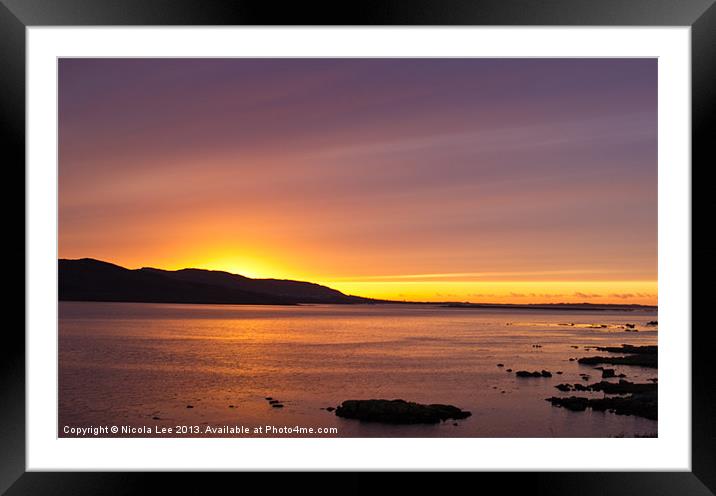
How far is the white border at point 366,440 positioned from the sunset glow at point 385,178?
2823 centimetres

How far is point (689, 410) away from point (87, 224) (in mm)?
40699

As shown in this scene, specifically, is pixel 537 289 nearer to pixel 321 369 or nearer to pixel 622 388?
pixel 321 369

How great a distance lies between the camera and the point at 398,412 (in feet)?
38.0

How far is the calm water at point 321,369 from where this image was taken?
14.2 meters

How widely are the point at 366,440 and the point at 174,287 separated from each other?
130 feet

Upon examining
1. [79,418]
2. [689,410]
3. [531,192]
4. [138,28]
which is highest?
[531,192]

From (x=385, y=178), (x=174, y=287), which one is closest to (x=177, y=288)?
(x=174, y=287)

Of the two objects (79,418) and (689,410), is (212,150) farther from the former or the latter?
(689,410)

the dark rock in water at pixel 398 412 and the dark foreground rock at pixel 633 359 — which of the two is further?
the dark foreground rock at pixel 633 359

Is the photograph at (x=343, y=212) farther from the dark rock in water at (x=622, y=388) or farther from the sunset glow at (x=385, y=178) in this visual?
the dark rock in water at (x=622, y=388)

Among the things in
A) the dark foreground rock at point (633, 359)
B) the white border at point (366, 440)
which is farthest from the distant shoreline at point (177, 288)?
the white border at point (366, 440)

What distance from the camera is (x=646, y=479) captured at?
1.87 m

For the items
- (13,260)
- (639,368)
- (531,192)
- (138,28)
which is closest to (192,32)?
(138,28)

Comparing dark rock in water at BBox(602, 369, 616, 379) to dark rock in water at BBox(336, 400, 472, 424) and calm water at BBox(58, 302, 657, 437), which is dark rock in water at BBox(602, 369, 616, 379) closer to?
calm water at BBox(58, 302, 657, 437)
